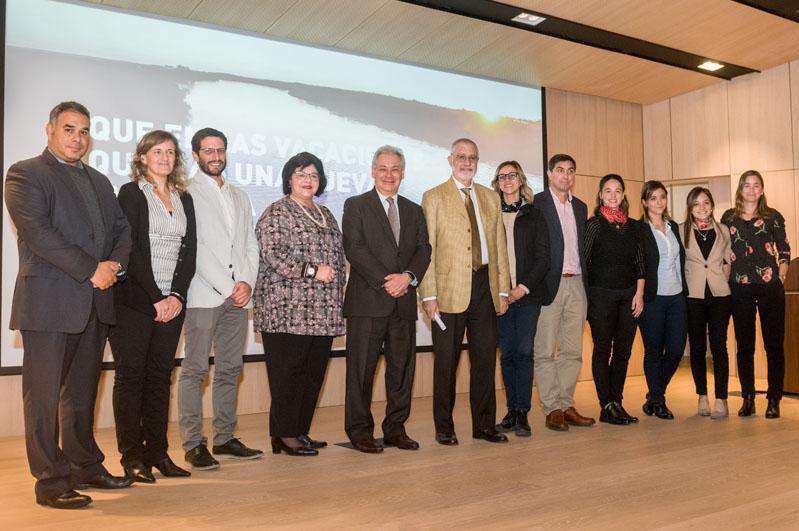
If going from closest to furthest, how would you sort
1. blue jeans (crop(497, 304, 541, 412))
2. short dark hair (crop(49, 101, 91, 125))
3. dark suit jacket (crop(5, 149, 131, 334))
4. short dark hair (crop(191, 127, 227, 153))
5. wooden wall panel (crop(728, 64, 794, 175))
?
dark suit jacket (crop(5, 149, 131, 334)), short dark hair (crop(49, 101, 91, 125)), short dark hair (crop(191, 127, 227, 153)), blue jeans (crop(497, 304, 541, 412)), wooden wall panel (crop(728, 64, 794, 175))

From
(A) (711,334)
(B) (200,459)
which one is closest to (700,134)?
(A) (711,334)

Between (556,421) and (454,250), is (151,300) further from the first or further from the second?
(556,421)

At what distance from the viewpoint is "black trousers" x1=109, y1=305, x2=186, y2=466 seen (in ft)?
10.2

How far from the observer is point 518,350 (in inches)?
172

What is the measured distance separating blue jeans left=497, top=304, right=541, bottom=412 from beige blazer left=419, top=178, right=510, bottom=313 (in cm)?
29


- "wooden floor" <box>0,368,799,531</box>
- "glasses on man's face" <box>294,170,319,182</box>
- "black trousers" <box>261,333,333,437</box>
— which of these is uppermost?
"glasses on man's face" <box>294,170,319,182</box>

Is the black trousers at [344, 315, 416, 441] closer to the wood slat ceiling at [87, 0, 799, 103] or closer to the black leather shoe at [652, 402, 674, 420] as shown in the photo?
the black leather shoe at [652, 402, 674, 420]

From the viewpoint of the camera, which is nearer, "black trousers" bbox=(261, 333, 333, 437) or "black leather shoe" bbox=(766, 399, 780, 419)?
"black trousers" bbox=(261, 333, 333, 437)

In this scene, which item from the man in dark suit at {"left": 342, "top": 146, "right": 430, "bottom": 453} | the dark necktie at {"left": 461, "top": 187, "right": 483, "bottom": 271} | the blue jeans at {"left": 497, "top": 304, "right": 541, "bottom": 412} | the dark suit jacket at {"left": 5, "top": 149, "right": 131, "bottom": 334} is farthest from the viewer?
the blue jeans at {"left": 497, "top": 304, "right": 541, "bottom": 412}

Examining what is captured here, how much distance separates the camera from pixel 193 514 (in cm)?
270

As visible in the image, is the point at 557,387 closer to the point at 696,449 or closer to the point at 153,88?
the point at 696,449

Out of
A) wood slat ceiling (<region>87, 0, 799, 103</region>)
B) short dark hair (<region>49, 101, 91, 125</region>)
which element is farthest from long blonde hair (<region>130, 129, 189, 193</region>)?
wood slat ceiling (<region>87, 0, 799, 103</region>)

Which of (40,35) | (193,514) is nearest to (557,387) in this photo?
(193,514)

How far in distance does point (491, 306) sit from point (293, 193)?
1266mm
